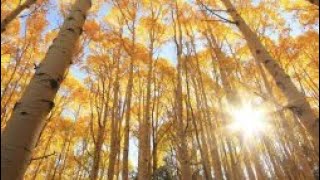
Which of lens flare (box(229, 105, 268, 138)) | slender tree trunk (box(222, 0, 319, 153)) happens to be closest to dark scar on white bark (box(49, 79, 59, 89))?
slender tree trunk (box(222, 0, 319, 153))

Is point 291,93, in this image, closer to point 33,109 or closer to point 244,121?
point 33,109

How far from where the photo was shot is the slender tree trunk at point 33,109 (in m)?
1.57

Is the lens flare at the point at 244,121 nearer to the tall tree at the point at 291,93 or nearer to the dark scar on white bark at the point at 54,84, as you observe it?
the tall tree at the point at 291,93

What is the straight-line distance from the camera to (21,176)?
1615mm

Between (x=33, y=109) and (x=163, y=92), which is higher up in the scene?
(x=163, y=92)

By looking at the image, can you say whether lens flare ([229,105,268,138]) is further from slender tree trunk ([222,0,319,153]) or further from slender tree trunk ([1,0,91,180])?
slender tree trunk ([1,0,91,180])

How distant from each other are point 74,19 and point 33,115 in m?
1.11

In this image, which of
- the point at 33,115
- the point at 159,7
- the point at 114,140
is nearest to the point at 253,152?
the point at 114,140

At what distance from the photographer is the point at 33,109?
1789mm

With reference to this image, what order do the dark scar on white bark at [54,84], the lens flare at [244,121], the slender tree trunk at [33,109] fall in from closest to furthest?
the slender tree trunk at [33,109]
the dark scar on white bark at [54,84]
the lens flare at [244,121]

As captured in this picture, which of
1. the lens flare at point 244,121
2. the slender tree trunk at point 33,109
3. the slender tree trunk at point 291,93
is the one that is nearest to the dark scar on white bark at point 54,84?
the slender tree trunk at point 33,109

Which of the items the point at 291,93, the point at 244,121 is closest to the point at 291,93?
the point at 291,93

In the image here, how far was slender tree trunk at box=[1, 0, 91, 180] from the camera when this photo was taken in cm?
157

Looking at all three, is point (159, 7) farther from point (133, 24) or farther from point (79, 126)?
point (79, 126)
